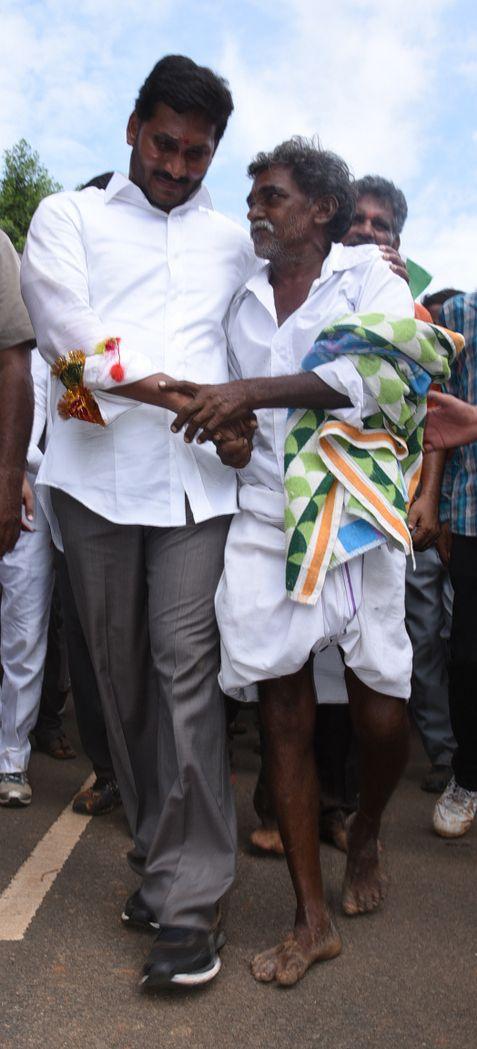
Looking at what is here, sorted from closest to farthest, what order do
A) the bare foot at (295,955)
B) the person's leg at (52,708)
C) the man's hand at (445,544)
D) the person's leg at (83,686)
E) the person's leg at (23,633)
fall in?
1. the bare foot at (295,955)
2. the person's leg at (83,686)
3. the man's hand at (445,544)
4. the person's leg at (23,633)
5. the person's leg at (52,708)

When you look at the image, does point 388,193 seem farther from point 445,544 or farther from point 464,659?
point 464,659

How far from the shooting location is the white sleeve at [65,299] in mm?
3033

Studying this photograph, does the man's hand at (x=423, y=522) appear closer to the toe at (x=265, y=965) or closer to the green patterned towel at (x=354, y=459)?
the green patterned towel at (x=354, y=459)

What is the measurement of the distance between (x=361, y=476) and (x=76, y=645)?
62.0 inches

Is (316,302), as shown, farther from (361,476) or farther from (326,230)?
(361,476)

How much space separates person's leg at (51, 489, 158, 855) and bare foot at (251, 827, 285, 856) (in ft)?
2.29

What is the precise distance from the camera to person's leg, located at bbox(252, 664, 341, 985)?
3.02 metres

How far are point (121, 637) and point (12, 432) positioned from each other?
0.71 meters

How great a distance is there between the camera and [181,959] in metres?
2.87

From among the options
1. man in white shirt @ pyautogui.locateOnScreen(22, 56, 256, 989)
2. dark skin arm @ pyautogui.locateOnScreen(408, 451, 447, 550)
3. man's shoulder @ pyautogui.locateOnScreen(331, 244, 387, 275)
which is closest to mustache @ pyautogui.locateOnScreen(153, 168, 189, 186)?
man in white shirt @ pyautogui.locateOnScreen(22, 56, 256, 989)

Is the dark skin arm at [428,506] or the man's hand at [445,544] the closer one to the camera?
the dark skin arm at [428,506]

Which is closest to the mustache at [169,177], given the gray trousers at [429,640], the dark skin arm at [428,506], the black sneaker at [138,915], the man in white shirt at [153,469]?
the man in white shirt at [153,469]

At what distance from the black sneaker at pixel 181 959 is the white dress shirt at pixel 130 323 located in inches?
41.4

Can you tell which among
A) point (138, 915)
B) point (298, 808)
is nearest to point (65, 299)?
point (298, 808)
